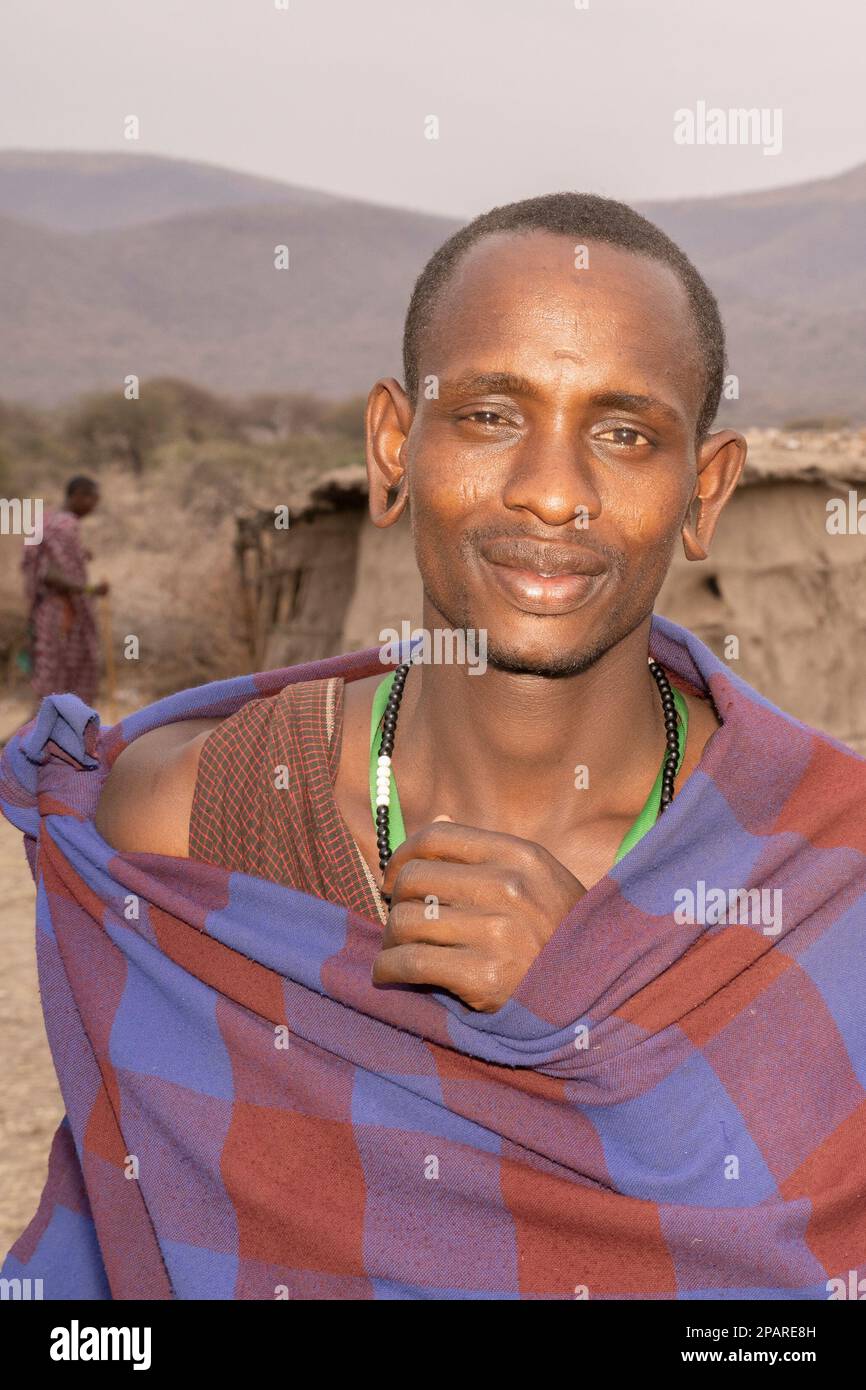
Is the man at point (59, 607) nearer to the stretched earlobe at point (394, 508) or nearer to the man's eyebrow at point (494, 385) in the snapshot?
the stretched earlobe at point (394, 508)

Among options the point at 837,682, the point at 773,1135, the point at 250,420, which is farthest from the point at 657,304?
the point at 250,420

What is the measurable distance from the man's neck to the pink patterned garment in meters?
7.66

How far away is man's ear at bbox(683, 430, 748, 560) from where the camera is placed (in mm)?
2031

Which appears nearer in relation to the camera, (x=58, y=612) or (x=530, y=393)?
(x=530, y=393)

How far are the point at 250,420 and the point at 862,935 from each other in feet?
118

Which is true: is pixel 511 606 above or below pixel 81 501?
below

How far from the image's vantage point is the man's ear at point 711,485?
80.0 inches

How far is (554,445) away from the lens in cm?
181

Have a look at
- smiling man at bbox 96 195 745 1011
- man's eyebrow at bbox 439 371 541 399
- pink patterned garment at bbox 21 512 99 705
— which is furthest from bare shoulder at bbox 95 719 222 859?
pink patterned garment at bbox 21 512 99 705

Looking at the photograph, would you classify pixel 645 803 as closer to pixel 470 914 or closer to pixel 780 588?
pixel 470 914

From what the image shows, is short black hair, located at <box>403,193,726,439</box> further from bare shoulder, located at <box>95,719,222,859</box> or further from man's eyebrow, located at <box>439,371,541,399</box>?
bare shoulder, located at <box>95,719,222,859</box>

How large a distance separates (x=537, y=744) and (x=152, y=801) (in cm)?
58

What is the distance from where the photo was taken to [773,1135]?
5.77 feet

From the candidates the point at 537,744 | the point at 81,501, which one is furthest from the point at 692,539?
the point at 81,501
